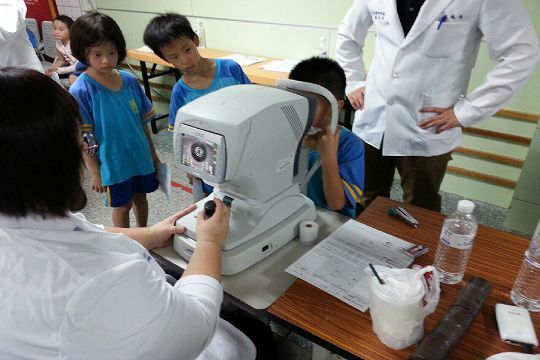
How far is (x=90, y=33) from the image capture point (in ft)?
5.28

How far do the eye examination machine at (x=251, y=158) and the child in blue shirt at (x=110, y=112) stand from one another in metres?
0.86

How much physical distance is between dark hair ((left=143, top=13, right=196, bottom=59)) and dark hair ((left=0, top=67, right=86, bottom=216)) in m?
1.15

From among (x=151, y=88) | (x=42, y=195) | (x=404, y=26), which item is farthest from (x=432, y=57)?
(x=151, y=88)

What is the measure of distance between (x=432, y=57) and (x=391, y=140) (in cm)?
38

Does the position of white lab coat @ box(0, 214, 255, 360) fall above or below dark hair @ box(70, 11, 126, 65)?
below

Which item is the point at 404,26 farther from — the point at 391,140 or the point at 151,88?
the point at 151,88

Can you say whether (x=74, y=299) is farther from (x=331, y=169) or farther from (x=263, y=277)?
(x=331, y=169)

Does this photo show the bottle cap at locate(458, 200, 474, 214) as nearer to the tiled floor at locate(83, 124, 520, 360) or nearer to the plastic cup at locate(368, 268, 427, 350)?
the plastic cup at locate(368, 268, 427, 350)

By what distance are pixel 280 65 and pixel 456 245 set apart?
2405mm

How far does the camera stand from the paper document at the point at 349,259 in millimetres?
901

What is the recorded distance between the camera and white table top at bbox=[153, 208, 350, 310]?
2.96ft

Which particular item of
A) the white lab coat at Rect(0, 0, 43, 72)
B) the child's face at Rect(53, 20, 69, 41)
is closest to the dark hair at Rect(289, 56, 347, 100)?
the white lab coat at Rect(0, 0, 43, 72)

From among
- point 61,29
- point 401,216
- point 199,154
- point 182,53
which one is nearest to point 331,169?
point 401,216

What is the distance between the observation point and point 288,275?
3.18 ft
